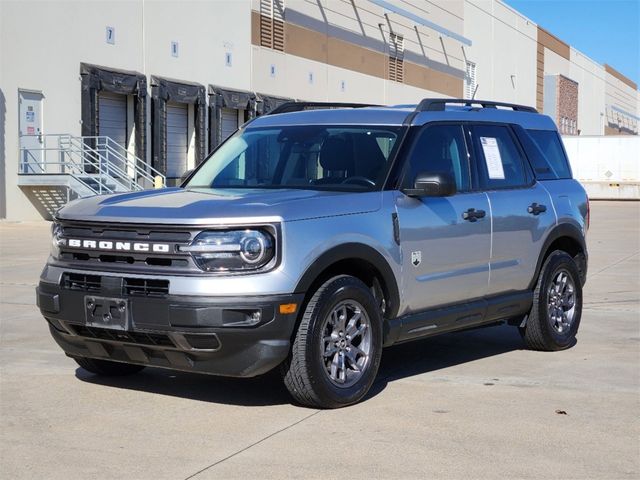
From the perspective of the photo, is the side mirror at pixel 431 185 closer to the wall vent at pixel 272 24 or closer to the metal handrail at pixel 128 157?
the metal handrail at pixel 128 157

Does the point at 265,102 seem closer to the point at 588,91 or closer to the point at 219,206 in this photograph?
the point at 219,206

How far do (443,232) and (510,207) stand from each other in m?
1.00

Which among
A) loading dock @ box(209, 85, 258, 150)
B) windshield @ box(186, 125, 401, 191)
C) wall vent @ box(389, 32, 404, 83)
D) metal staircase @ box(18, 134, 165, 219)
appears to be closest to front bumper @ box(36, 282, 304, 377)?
windshield @ box(186, 125, 401, 191)

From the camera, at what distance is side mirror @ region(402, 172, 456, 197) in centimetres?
682

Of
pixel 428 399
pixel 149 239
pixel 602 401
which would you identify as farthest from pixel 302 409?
pixel 602 401

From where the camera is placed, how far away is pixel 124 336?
20.2ft

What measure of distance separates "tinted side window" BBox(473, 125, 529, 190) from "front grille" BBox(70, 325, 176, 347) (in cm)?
295

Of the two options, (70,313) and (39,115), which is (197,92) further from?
(70,313)

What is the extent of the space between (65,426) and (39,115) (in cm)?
2233

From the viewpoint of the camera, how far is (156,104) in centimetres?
3091

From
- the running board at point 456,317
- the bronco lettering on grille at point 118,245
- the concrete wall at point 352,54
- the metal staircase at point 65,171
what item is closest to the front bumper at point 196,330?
the bronco lettering on grille at point 118,245

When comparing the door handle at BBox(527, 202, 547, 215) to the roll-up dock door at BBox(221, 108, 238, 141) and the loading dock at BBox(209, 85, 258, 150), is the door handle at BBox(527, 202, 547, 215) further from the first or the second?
the roll-up dock door at BBox(221, 108, 238, 141)

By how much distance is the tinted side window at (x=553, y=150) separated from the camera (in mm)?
8820

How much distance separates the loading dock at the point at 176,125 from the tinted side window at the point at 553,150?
2299 centimetres
